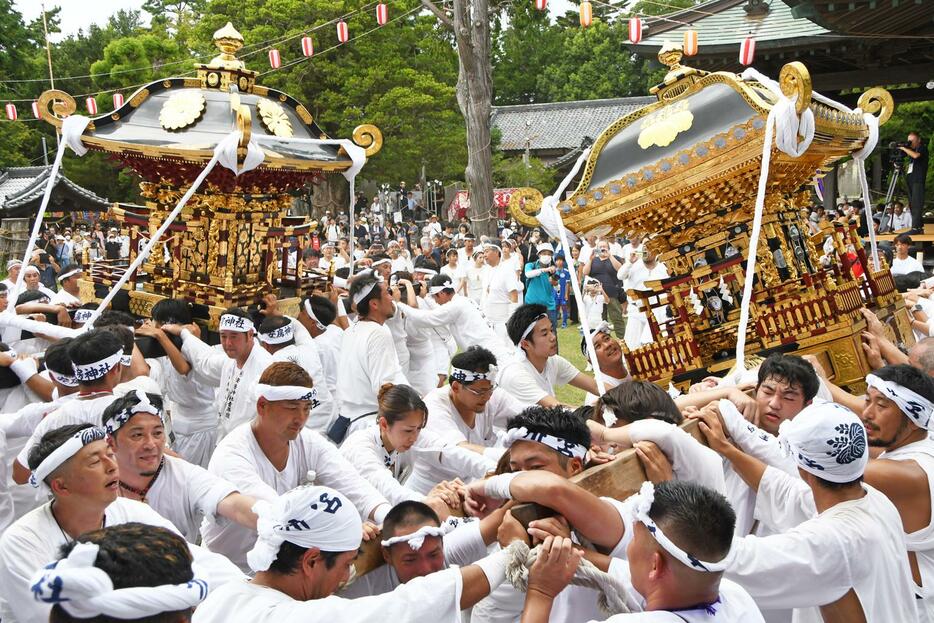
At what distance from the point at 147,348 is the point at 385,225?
70.9 feet

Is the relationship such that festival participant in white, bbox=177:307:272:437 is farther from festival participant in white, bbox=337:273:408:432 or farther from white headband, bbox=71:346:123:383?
white headband, bbox=71:346:123:383

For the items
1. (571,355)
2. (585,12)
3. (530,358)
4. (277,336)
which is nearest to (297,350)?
(277,336)

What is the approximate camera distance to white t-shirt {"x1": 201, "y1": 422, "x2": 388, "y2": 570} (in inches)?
140

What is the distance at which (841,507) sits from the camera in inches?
106

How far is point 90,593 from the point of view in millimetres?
1771

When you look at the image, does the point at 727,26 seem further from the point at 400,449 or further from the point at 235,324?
the point at 400,449

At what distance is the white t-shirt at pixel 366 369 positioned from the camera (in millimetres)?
5891

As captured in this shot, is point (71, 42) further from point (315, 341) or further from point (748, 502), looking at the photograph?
point (748, 502)

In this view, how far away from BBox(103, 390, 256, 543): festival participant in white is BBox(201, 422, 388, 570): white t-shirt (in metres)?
0.09

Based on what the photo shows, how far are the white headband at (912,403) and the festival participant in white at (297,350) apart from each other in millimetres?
3630

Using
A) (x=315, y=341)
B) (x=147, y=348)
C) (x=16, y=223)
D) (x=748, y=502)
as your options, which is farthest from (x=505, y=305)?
(x=16, y=223)

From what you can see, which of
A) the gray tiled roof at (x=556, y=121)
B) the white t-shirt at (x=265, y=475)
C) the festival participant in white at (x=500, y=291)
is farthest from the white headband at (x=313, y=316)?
the gray tiled roof at (x=556, y=121)

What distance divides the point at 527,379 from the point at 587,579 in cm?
302

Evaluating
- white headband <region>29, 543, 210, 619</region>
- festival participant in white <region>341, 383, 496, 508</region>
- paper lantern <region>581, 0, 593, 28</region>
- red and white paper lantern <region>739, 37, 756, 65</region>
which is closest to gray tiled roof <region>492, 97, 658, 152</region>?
paper lantern <region>581, 0, 593, 28</region>
